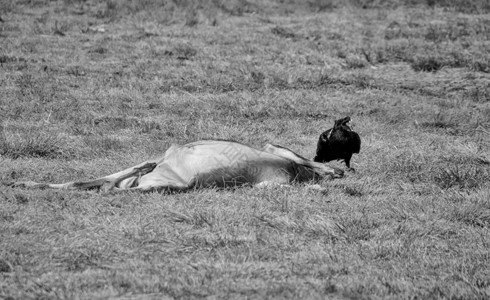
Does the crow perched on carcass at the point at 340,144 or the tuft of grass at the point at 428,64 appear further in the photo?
the tuft of grass at the point at 428,64

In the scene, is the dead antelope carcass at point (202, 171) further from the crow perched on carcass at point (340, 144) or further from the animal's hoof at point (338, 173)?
the crow perched on carcass at point (340, 144)

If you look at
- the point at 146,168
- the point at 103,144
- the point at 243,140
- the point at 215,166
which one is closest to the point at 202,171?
the point at 215,166

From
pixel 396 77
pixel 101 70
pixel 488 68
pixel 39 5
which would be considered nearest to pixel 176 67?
pixel 101 70

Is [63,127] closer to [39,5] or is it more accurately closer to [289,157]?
[289,157]

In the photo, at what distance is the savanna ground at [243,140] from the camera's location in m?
4.28

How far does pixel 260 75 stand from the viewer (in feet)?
35.4

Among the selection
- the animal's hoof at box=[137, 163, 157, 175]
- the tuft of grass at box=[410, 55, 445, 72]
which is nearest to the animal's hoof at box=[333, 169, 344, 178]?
the animal's hoof at box=[137, 163, 157, 175]

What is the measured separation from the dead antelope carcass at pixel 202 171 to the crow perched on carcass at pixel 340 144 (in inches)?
25.0

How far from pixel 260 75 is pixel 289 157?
4580 mm

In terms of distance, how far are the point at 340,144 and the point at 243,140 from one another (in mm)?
1592

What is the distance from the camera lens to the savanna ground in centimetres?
428

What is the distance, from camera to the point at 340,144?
6715 millimetres

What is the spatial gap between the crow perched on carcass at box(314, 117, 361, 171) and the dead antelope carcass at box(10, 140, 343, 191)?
636mm

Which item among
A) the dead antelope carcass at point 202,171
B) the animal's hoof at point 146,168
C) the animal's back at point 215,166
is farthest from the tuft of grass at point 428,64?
the animal's hoof at point 146,168
